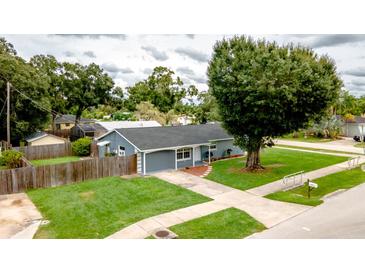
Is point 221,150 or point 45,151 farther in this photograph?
point 45,151

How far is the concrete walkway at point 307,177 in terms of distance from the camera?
13.9 m

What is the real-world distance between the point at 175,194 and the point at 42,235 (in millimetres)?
6020

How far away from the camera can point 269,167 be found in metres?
18.9

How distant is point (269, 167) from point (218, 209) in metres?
8.82

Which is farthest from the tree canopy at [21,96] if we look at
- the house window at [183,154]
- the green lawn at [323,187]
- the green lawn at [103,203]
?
the green lawn at [323,187]

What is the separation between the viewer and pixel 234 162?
20.7 metres

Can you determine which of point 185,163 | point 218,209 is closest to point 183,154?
point 185,163

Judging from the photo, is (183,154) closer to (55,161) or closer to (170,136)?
(170,136)

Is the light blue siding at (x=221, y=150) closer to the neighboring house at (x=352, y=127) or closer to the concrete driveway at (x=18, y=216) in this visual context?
the concrete driveway at (x=18, y=216)

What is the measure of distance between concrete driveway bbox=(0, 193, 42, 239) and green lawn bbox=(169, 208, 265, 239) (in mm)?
5174

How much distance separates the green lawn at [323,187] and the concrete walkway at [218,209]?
653mm

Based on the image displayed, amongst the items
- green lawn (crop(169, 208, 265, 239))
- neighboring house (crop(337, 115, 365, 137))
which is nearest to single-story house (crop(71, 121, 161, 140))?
green lawn (crop(169, 208, 265, 239))
